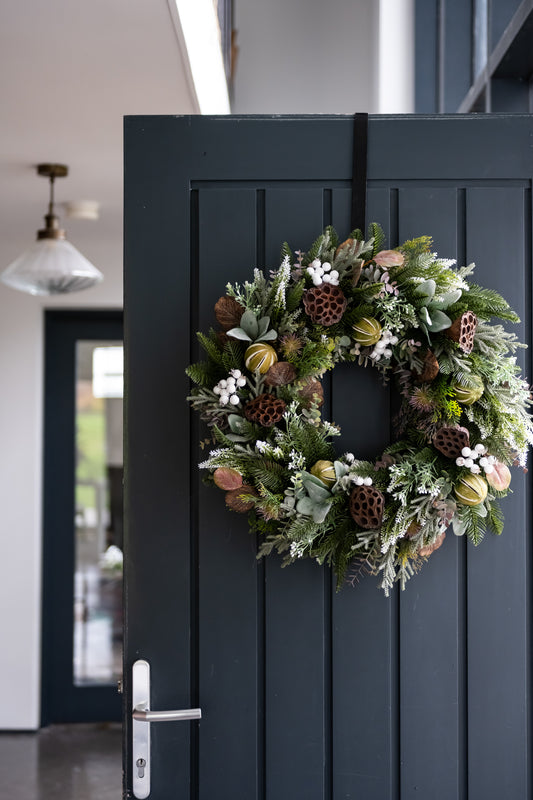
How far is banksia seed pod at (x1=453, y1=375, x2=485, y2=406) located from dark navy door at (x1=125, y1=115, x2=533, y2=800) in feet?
0.64

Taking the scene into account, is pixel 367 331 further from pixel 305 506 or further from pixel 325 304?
pixel 305 506

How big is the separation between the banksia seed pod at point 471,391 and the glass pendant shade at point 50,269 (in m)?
2.17

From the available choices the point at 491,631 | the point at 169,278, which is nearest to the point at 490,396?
the point at 491,631

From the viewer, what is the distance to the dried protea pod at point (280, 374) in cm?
136

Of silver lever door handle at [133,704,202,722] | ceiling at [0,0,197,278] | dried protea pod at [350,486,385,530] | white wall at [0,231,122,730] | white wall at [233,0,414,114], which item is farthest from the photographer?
white wall at [0,231,122,730]

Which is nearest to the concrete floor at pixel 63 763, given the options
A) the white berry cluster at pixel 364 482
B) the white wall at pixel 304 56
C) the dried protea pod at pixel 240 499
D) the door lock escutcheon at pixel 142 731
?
the door lock escutcheon at pixel 142 731

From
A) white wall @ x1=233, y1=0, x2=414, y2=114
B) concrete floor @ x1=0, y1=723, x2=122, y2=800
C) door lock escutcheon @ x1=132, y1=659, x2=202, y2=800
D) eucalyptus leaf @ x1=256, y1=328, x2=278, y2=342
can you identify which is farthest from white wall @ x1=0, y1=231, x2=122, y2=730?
eucalyptus leaf @ x1=256, y1=328, x2=278, y2=342

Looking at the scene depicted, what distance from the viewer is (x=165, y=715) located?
57.2 inches

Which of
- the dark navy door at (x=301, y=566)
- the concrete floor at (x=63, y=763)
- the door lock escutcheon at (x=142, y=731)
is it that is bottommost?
the concrete floor at (x=63, y=763)

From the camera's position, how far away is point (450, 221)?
5.01 feet

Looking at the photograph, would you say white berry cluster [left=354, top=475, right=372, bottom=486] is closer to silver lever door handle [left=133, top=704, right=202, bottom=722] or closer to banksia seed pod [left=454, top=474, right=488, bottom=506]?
Result: banksia seed pod [left=454, top=474, right=488, bottom=506]

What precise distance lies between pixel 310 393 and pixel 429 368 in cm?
23

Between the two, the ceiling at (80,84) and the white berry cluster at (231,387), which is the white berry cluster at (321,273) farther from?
the ceiling at (80,84)

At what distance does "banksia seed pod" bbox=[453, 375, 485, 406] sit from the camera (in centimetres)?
133
